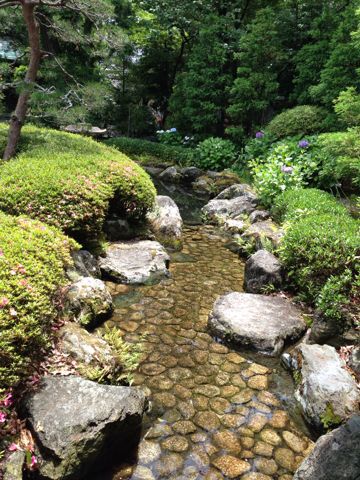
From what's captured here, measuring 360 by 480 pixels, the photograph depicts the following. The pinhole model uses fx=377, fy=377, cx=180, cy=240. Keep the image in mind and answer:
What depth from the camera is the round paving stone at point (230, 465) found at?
3383mm

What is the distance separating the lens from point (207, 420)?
3922mm

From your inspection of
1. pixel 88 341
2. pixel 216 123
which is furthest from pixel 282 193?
pixel 216 123

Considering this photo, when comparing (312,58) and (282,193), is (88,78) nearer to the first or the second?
(312,58)

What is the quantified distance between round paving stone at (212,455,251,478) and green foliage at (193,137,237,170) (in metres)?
13.1

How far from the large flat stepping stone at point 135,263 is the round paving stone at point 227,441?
10.9 ft

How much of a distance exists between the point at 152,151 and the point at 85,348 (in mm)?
14816

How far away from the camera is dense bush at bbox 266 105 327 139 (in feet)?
42.6

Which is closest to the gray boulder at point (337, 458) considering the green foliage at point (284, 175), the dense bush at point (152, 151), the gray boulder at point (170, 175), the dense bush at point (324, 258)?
the dense bush at point (324, 258)

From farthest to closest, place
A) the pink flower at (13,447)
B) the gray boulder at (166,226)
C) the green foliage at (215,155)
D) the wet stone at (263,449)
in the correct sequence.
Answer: the green foliage at (215,155)
the gray boulder at (166,226)
the wet stone at (263,449)
the pink flower at (13,447)

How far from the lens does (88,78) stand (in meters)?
17.9

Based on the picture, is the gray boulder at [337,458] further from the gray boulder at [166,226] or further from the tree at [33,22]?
the tree at [33,22]

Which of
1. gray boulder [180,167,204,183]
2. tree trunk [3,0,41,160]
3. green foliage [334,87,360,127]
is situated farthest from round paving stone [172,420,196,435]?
gray boulder [180,167,204,183]

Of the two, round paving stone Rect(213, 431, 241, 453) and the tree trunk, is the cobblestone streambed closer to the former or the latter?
round paving stone Rect(213, 431, 241, 453)

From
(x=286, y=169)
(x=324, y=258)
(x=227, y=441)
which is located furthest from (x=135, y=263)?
(x=286, y=169)
